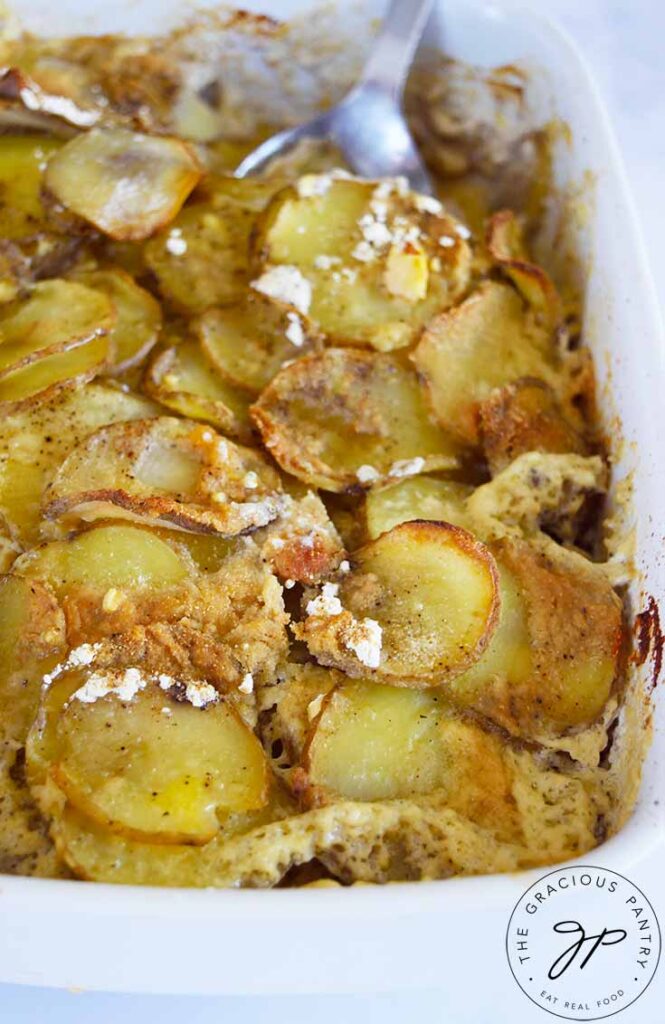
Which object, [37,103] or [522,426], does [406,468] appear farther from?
[37,103]

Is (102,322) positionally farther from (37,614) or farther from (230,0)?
(230,0)

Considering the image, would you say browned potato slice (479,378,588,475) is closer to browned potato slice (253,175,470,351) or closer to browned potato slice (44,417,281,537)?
browned potato slice (253,175,470,351)

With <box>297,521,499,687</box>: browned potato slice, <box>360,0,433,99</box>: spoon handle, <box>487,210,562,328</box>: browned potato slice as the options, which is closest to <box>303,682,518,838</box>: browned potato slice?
<box>297,521,499,687</box>: browned potato slice

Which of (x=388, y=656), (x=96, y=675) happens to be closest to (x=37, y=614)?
(x=96, y=675)

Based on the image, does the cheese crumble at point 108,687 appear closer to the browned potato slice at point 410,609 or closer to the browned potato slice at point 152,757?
the browned potato slice at point 152,757

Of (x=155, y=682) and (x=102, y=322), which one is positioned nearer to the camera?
(x=155, y=682)

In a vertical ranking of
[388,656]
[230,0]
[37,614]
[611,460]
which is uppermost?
[230,0]
